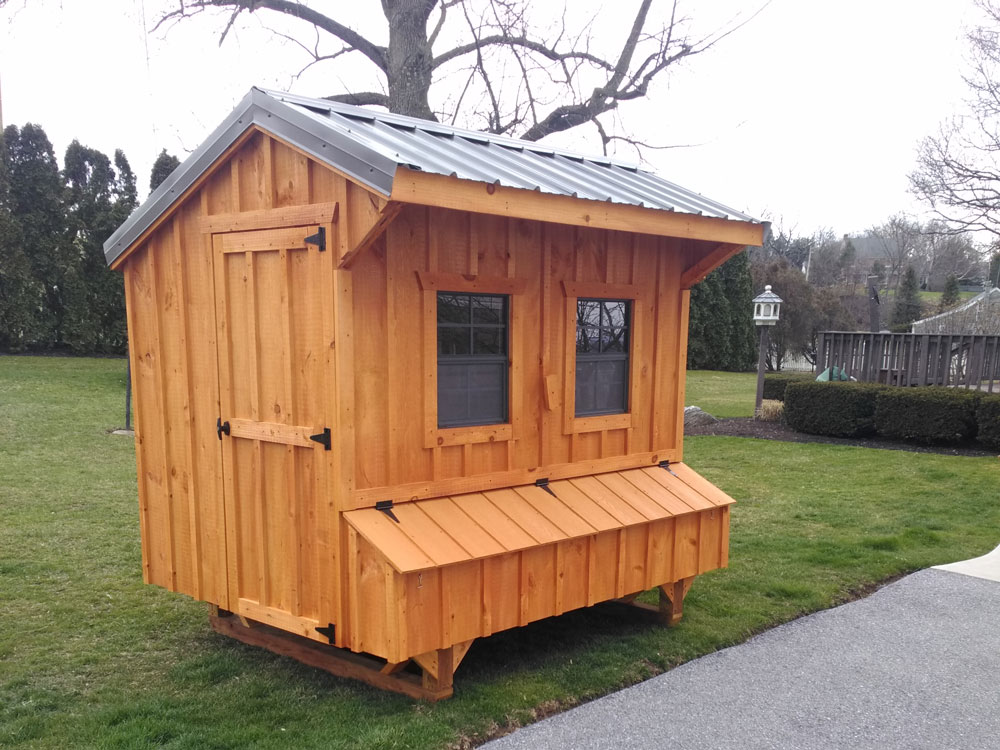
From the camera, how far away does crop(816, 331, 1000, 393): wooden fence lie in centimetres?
1120

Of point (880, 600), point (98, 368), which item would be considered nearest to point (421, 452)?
point (880, 600)

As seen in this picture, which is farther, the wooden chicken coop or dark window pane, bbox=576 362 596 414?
dark window pane, bbox=576 362 596 414

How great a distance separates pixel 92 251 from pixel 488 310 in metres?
15.2

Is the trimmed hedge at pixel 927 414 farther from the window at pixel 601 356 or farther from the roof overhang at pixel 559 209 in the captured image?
the window at pixel 601 356

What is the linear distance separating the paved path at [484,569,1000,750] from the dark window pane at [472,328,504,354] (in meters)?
1.76

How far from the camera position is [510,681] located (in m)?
3.74

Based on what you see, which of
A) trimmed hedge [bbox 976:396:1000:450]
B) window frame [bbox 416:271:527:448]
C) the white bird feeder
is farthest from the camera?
the white bird feeder

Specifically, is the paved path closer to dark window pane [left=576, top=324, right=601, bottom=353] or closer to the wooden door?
the wooden door

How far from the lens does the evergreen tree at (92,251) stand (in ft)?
52.5

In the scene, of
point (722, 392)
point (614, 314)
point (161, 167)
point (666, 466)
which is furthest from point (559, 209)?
point (722, 392)

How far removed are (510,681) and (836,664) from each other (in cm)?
181

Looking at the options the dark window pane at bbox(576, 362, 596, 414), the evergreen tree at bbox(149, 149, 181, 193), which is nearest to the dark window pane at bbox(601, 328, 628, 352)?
the dark window pane at bbox(576, 362, 596, 414)

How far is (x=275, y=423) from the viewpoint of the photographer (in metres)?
3.56

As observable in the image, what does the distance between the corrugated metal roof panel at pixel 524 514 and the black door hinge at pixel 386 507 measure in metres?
0.02
